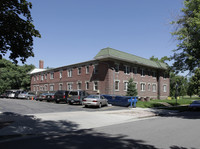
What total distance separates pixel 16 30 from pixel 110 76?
2283 cm

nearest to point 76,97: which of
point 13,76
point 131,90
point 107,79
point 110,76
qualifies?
point 107,79

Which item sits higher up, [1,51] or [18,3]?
[18,3]

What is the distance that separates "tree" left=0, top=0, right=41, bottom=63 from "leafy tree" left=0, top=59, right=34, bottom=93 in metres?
45.2

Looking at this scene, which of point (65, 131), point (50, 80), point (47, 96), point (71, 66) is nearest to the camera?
point (65, 131)

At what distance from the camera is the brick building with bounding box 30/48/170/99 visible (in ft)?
101

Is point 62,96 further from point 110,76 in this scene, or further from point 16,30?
point 16,30

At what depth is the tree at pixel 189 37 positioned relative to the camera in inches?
636

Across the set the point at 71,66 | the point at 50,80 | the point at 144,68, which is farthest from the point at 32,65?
the point at 144,68

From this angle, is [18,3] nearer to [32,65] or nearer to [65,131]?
[65,131]

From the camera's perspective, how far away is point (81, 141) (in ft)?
22.3

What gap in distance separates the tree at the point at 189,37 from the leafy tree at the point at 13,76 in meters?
44.0

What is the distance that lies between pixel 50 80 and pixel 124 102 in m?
26.0

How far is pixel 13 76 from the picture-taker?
50938 mm

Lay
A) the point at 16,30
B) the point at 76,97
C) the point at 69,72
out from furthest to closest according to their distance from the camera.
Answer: the point at 69,72, the point at 76,97, the point at 16,30
